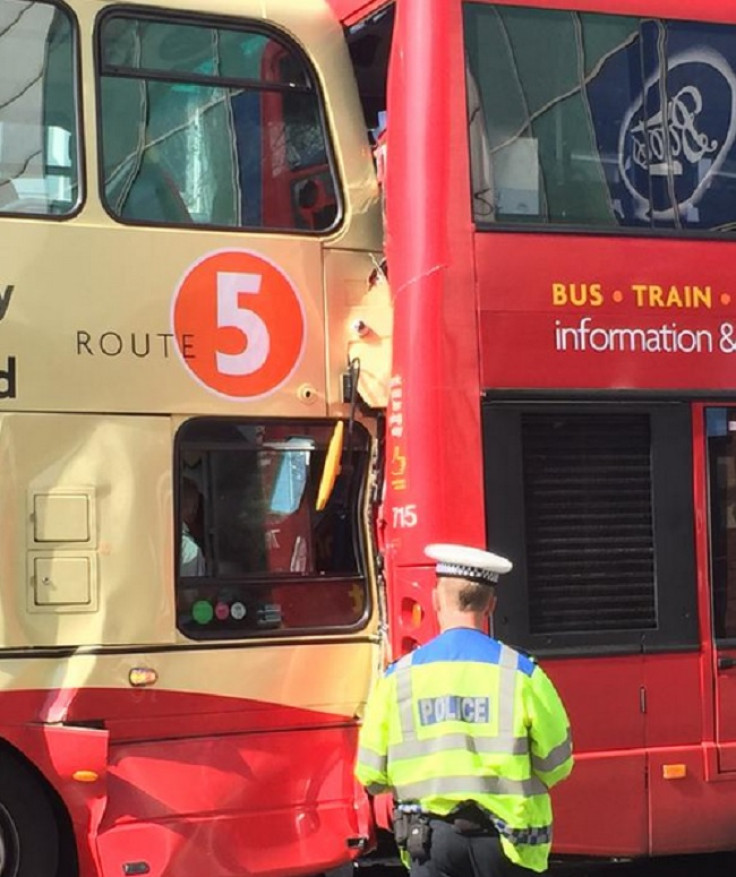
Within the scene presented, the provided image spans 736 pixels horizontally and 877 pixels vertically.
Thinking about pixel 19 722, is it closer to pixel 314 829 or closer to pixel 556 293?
pixel 314 829

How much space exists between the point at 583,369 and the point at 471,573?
223 centimetres

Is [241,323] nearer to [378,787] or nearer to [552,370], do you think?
[552,370]

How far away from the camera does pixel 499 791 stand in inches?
172

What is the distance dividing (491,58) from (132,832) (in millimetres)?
3561

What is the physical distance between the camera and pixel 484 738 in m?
4.38

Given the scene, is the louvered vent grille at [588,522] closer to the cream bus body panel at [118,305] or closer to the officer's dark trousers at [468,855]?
the cream bus body panel at [118,305]

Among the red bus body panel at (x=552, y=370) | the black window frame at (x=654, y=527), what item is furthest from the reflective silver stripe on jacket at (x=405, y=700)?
the black window frame at (x=654, y=527)

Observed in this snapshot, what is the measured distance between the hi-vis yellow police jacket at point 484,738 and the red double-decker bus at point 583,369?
5.64 feet

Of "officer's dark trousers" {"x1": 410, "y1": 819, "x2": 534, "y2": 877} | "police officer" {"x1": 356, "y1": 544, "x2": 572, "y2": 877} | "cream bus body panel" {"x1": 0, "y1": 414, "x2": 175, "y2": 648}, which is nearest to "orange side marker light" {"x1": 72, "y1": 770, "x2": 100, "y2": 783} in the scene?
"cream bus body panel" {"x1": 0, "y1": 414, "x2": 175, "y2": 648}

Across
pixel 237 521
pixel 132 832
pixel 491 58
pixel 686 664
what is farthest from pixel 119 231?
pixel 686 664

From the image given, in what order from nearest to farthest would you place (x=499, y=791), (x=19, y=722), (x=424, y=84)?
(x=499, y=791)
(x=19, y=722)
(x=424, y=84)

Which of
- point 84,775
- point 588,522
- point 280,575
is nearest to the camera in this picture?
point 84,775

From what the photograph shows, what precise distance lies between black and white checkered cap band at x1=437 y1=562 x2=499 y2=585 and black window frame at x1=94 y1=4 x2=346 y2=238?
100 inches

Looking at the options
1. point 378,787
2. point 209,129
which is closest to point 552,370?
point 209,129
